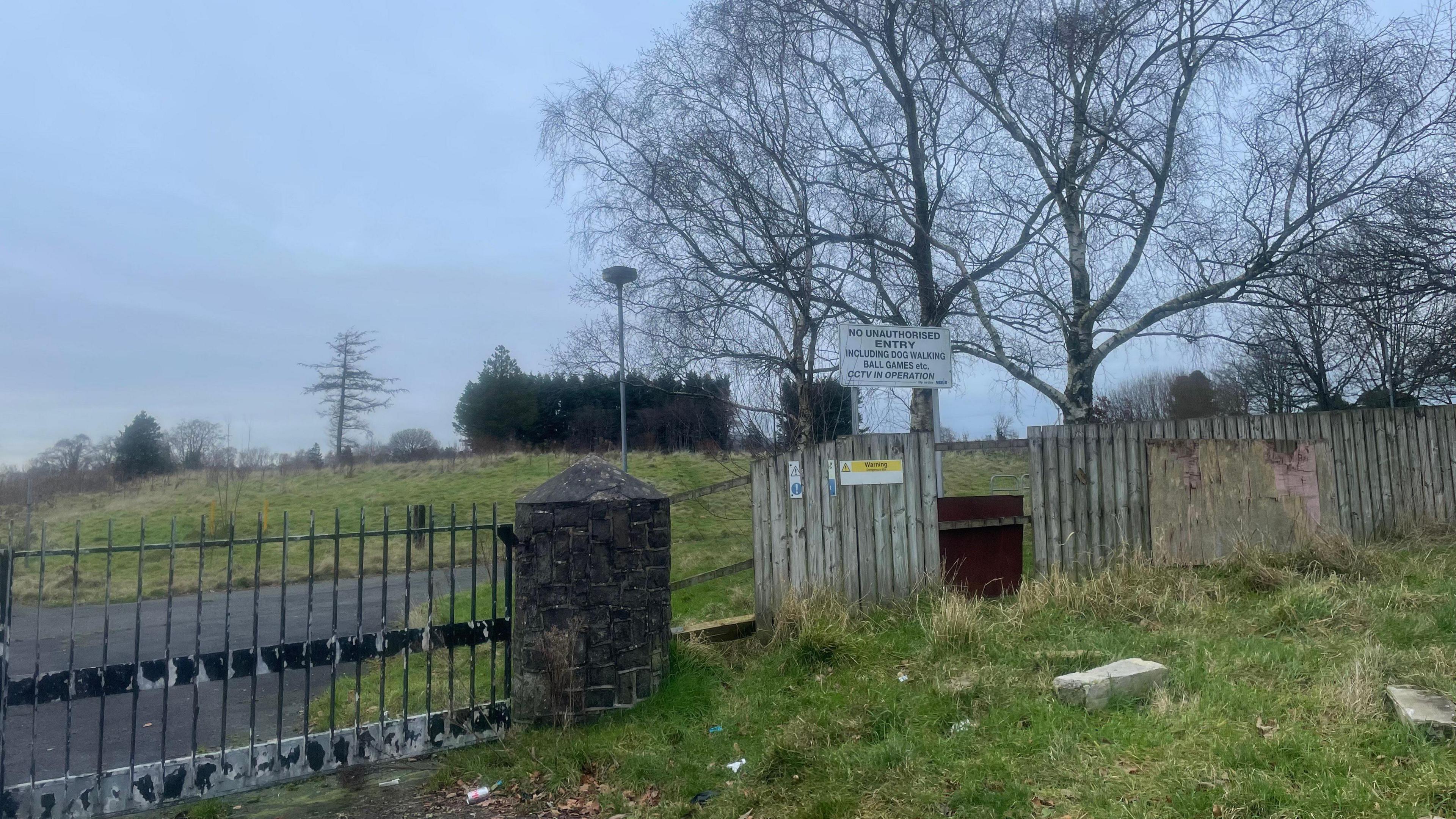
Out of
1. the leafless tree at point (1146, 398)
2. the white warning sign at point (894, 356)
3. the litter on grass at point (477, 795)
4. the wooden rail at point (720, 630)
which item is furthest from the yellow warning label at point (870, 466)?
the leafless tree at point (1146, 398)

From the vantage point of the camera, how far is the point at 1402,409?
10.2 meters

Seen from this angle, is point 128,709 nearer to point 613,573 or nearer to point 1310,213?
point 613,573

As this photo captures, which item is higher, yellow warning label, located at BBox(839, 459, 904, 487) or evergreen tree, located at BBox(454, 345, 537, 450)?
evergreen tree, located at BBox(454, 345, 537, 450)

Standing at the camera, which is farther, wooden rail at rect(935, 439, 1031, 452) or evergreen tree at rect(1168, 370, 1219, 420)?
evergreen tree at rect(1168, 370, 1219, 420)

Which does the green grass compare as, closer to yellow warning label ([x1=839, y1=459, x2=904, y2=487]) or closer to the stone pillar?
the stone pillar

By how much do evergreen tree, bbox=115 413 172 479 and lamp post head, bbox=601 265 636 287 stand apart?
31.2 metres

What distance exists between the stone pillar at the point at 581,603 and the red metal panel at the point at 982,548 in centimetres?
304

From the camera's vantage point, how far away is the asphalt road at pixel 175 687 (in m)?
5.79

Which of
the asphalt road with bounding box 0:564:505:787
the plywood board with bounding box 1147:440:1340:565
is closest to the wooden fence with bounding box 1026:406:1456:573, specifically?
the plywood board with bounding box 1147:440:1340:565

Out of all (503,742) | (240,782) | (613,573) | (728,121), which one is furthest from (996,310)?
(240,782)

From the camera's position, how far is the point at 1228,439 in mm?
8977

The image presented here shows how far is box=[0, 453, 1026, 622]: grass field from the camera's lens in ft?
58.5

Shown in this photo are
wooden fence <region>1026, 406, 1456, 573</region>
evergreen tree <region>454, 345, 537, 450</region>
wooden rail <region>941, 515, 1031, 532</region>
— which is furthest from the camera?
evergreen tree <region>454, 345, 537, 450</region>

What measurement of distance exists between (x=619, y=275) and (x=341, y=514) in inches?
500
